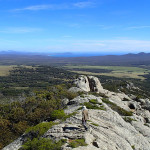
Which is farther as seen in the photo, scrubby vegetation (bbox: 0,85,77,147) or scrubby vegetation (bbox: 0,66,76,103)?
scrubby vegetation (bbox: 0,66,76,103)

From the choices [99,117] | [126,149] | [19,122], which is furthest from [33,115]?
[126,149]

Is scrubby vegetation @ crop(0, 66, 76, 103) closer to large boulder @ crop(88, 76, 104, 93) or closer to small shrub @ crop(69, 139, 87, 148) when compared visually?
large boulder @ crop(88, 76, 104, 93)

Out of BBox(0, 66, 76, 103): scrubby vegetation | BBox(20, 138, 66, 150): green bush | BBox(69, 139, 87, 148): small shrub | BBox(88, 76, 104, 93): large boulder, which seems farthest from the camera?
BBox(0, 66, 76, 103): scrubby vegetation

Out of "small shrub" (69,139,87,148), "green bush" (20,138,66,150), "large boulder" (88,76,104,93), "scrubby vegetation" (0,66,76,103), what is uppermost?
"small shrub" (69,139,87,148)

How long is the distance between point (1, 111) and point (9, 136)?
9618 millimetres

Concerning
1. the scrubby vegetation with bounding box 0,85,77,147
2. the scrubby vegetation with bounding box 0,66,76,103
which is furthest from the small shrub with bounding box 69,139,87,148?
the scrubby vegetation with bounding box 0,66,76,103

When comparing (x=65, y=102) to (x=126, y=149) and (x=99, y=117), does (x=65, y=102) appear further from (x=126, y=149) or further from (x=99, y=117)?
(x=126, y=149)

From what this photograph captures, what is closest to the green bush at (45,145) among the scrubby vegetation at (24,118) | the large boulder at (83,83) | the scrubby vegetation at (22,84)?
the scrubby vegetation at (24,118)

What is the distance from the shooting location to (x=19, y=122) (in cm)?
2488

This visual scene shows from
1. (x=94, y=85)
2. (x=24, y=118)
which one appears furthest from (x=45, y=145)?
(x=94, y=85)

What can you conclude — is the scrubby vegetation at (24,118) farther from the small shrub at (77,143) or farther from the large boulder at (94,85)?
the large boulder at (94,85)

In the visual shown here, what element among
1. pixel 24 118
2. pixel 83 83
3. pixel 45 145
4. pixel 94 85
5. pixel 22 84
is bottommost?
pixel 22 84

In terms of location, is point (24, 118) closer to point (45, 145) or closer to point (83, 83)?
point (45, 145)

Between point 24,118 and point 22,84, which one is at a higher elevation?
point 24,118
